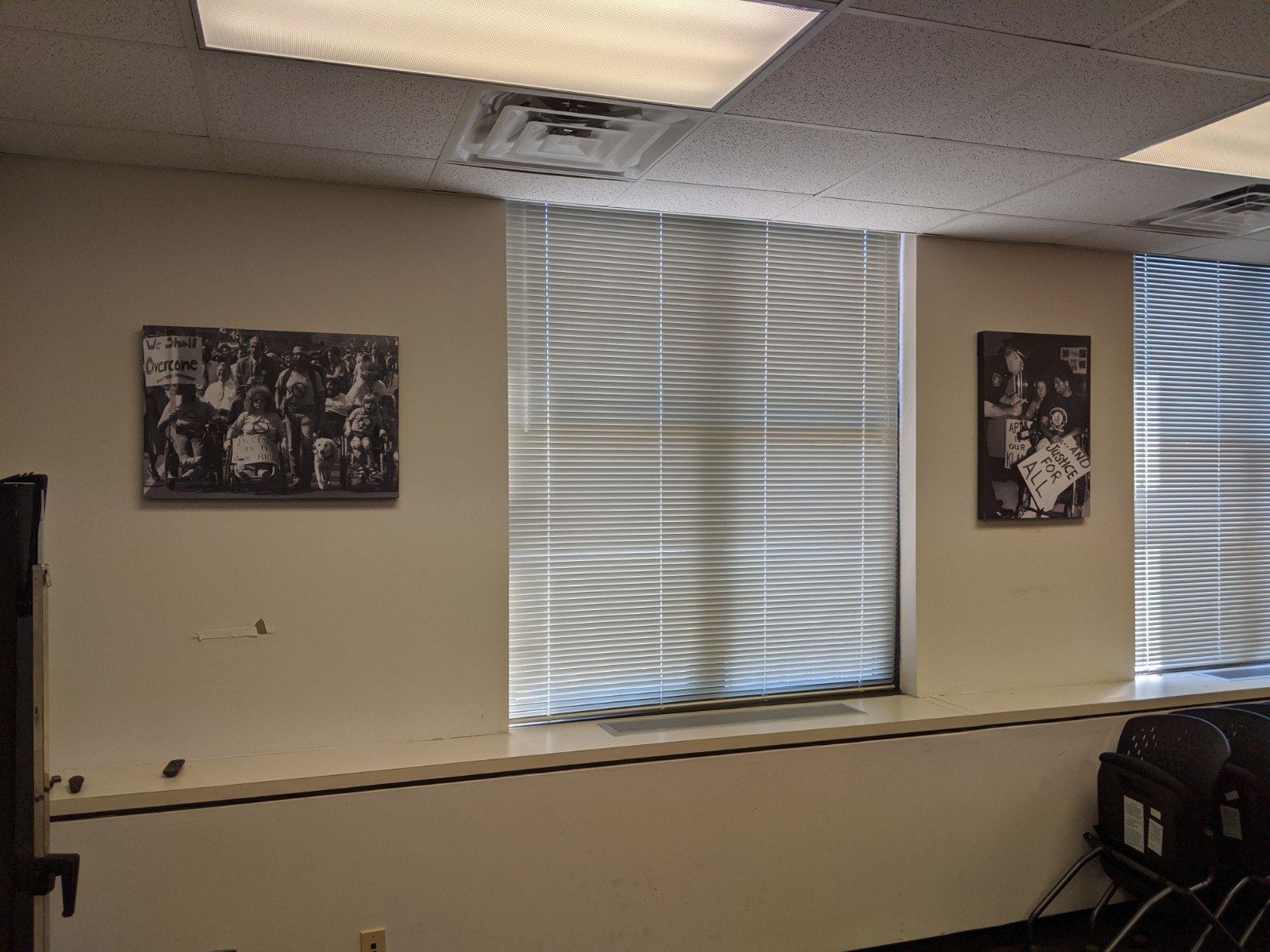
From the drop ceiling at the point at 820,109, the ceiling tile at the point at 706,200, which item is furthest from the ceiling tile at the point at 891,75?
the ceiling tile at the point at 706,200

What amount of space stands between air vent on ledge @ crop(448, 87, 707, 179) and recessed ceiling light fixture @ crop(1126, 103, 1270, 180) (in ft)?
4.81

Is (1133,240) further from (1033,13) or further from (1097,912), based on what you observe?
(1097,912)

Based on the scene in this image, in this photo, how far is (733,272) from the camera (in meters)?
3.65

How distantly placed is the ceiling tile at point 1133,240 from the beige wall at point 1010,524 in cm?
8

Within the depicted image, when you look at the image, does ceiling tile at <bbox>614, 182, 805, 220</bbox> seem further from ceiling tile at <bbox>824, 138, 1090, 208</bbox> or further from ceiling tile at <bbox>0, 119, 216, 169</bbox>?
ceiling tile at <bbox>0, 119, 216, 169</bbox>

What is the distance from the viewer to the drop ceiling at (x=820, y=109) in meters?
1.97

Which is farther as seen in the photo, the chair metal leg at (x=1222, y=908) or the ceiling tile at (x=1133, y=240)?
the ceiling tile at (x=1133, y=240)

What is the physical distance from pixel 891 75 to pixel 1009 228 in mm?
1703

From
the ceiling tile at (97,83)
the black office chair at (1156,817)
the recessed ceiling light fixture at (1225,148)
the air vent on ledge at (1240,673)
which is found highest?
the recessed ceiling light fixture at (1225,148)

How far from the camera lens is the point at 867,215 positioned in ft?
11.4

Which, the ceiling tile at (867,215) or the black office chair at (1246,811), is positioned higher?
the ceiling tile at (867,215)

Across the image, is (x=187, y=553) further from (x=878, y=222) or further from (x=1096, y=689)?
(x=1096, y=689)

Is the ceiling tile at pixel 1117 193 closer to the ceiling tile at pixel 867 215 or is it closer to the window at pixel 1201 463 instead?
the ceiling tile at pixel 867 215

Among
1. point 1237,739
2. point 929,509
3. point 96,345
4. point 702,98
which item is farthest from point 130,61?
point 1237,739
